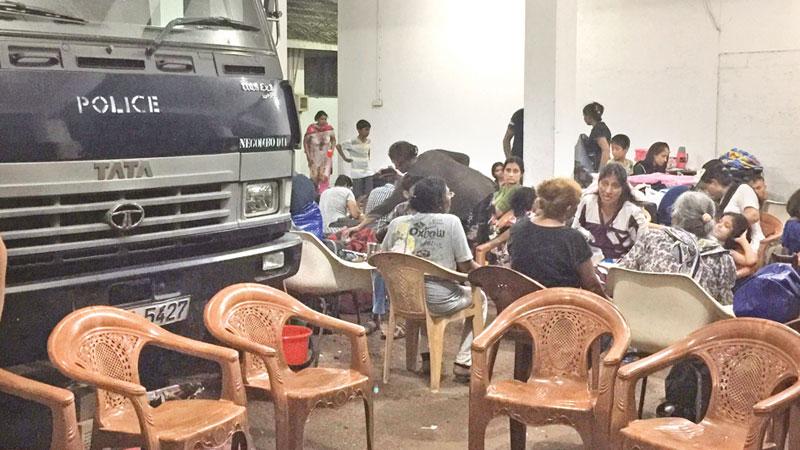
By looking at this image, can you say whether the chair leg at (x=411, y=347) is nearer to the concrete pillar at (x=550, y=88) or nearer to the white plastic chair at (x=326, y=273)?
the white plastic chair at (x=326, y=273)

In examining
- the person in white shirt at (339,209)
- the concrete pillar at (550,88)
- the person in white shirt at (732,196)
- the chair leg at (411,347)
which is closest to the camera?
the chair leg at (411,347)

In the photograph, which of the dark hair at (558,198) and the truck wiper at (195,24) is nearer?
the truck wiper at (195,24)

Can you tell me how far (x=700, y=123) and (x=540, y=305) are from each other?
7.42m

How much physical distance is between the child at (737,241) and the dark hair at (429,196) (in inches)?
69.7

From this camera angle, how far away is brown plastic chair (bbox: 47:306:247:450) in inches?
133

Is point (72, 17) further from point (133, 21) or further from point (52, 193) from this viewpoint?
point (52, 193)

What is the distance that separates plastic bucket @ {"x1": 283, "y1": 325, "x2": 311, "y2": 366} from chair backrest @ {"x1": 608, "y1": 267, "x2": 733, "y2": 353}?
1787 mm

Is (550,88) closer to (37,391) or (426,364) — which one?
(426,364)

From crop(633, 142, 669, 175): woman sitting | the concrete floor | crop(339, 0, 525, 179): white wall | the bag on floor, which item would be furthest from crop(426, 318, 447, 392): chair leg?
crop(339, 0, 525, 179): white wall

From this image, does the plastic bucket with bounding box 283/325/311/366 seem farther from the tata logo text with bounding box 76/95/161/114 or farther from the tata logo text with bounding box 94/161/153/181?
the tata logo text with bounding box 76/95/161/114

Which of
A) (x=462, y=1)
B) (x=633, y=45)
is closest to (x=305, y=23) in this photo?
(x=462, y=1)

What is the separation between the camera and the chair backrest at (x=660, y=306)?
4641 mm

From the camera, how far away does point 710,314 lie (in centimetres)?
462

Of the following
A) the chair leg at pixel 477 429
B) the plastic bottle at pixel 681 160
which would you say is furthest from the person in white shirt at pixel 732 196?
the chair leg at pixel 477 429
